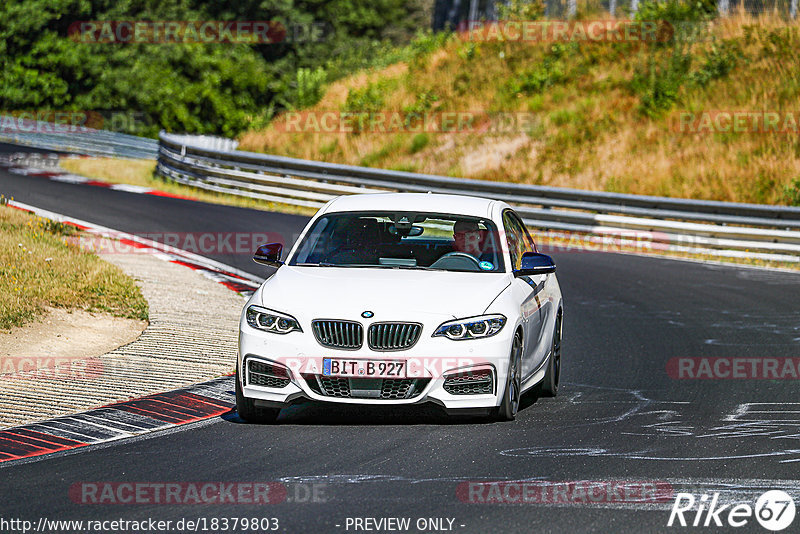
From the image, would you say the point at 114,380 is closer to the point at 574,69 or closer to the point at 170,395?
the point at 170,395

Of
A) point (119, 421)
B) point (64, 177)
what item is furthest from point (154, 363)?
point (64, 177)

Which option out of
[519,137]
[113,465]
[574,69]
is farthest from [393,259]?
[574,69]

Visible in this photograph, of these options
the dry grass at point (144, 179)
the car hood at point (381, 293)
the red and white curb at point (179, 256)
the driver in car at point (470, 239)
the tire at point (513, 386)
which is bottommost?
the dry grass at point (144, 179)

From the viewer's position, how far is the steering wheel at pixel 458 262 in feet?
29.9

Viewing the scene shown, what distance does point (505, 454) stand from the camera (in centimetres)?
744

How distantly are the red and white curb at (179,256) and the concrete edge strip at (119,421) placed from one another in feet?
17.8

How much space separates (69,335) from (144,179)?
20.4 metres

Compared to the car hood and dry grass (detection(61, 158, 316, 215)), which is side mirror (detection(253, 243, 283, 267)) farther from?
dry grass (detection(61, 158, 316, 215))

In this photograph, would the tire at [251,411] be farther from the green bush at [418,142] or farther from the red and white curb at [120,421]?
the green bush at [418,142]

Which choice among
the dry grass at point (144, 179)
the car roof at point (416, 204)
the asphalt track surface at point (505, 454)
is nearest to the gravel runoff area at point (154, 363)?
the asphalt track surface at point (505, 454)

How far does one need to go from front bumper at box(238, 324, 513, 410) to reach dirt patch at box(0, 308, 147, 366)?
316 cm

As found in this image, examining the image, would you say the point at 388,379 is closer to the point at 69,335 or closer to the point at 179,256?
the point at 69,335

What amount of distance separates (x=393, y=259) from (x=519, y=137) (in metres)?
22.1

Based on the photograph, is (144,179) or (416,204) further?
(144,179)
